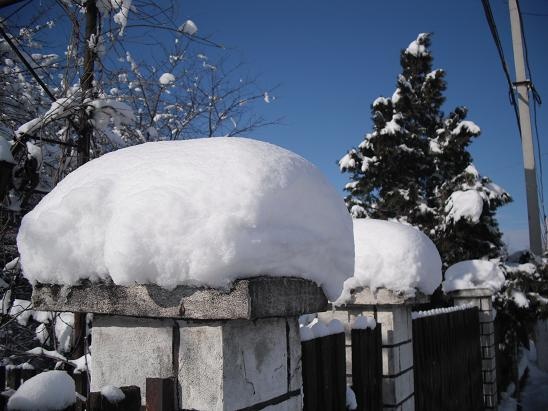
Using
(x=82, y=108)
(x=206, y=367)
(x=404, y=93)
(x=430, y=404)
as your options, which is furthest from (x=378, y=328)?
(x=404, y=93)

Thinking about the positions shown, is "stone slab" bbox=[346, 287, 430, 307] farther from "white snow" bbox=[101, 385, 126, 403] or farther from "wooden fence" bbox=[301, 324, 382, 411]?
"white snow" bbox=[101, 385, 126, 403]

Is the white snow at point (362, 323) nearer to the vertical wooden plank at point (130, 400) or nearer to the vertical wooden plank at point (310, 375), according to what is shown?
the vertical wooden plank at point (310, 375)

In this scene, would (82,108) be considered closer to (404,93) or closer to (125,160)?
(125,160)

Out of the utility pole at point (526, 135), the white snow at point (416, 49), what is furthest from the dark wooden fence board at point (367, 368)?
the white snow at point (416, 49)

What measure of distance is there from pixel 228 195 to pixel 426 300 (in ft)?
8.35

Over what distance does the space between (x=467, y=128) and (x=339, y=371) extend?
34.2ft

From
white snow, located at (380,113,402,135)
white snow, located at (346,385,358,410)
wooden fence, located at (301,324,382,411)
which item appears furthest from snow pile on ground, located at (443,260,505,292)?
white snow, located at (380,113,402,135)

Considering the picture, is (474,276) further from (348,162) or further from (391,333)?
(348,162)

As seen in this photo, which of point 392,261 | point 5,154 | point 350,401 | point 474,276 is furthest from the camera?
point 474,276

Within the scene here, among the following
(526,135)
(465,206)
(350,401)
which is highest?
→ (526,135)

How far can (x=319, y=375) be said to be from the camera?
231cm

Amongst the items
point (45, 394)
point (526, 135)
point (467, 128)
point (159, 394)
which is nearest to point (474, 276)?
point (159, 394)

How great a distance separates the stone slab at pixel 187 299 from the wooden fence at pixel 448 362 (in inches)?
104

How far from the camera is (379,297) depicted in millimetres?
3291
